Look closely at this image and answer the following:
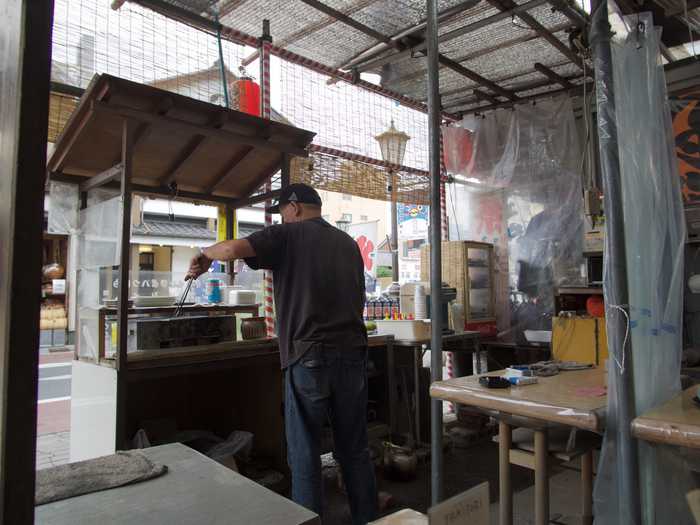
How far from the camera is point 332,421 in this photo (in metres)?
2.75

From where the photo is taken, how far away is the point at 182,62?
157 inches

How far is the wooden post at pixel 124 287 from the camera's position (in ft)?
9.21

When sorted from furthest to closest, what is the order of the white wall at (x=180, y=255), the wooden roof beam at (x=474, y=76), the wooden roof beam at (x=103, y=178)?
the white wall at (x=180, y=255)
the wooden roof beam at (x=474, y=76)
the wooden roof beam at (x=103, y=178)

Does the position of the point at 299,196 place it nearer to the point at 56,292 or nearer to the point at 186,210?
the point at 186,210

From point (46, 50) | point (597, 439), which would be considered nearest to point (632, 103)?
point (597, 439)

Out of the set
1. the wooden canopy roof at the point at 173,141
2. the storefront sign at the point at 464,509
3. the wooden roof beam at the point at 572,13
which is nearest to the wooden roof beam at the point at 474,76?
the wooden roof beam at the point at 572,13

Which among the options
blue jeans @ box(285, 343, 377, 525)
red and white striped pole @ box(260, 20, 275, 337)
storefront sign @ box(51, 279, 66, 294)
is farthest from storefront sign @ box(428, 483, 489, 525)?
storefront sign @ box(51, 279, 66, 294)

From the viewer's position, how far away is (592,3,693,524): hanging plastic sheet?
1.82 metres

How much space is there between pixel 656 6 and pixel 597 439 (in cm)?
351

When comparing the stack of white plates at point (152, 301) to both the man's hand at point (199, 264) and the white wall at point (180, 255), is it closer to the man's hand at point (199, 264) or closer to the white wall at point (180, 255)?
the man's hand at point (199, 264)

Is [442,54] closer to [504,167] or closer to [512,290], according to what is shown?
[504,167]

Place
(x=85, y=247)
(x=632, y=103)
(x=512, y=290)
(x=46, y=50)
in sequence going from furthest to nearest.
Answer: (x=512, y=290)
(x=85, y=247)
(x=632, y=103)
(x=46, y=50)

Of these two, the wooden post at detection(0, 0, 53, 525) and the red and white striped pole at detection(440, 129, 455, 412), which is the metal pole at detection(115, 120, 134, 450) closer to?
the wooden post at detection(0, 0, 53, 525)

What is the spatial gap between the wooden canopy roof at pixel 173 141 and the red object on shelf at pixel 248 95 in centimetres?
56
